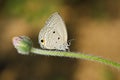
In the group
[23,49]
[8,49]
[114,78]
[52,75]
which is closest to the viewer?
[23,49]

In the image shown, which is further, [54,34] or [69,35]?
[69,35]

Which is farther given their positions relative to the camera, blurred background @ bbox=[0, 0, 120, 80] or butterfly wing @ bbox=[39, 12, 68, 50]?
blurred background @ bbox=[0, 0, 120, 80]

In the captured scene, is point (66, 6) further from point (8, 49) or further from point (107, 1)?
point (8, 49)

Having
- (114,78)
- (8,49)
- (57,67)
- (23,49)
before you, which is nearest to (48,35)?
(23,49)

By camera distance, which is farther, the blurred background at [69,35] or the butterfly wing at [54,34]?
the blurred background at [69,35]
